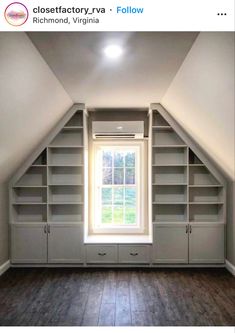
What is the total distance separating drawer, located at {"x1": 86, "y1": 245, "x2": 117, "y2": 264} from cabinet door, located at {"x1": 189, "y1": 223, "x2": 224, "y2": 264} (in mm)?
1064

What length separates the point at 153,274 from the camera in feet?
14.1

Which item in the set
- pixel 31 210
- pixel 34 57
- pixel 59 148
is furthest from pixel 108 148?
pixel 34 57

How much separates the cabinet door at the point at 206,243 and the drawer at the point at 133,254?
24.2 inches

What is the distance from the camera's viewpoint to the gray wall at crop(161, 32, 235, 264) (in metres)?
2.26

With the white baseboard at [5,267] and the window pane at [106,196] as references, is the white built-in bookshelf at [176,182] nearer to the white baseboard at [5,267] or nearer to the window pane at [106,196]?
the window pane at [106,196]

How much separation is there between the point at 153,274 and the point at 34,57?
3031 millimetres

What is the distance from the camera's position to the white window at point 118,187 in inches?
201

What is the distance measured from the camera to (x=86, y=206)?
15.9 ft

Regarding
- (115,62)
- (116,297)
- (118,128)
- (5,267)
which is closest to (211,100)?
(115,62)

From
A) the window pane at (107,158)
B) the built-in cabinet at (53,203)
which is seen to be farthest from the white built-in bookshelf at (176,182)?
the built-in cabinet at (53,203)

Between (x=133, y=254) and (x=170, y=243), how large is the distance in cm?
53
